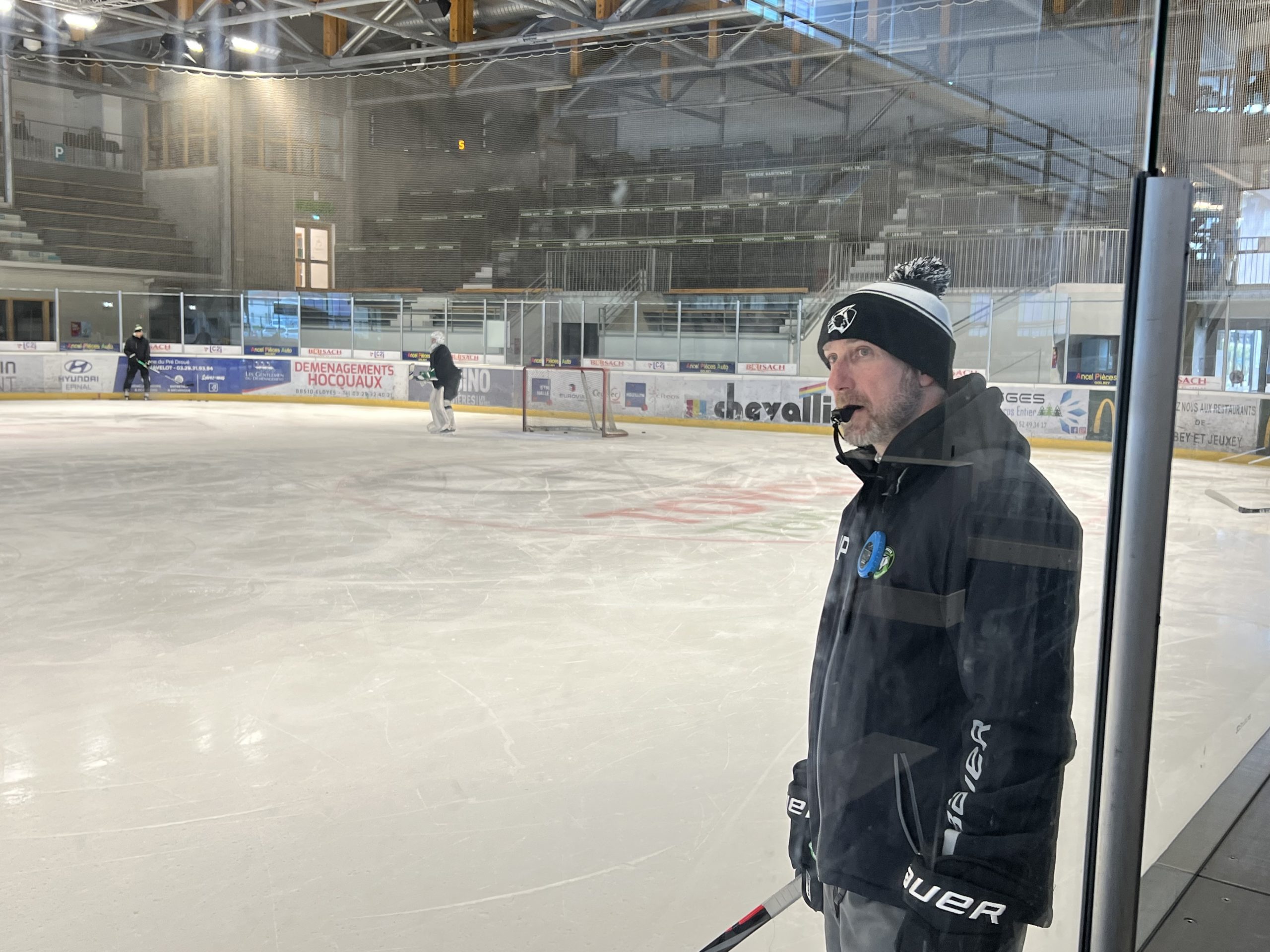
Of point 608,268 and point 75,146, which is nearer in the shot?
point 608,268

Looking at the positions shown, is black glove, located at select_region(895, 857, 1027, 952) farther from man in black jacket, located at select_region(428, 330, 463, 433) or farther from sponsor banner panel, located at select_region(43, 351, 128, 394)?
sponsor banner panel, located at select_region(43, 351, 128, 394)

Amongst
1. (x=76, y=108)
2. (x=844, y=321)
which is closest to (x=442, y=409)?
(x=844, y=321)

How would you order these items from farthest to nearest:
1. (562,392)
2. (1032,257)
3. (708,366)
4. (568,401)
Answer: (562,392)
(568,401)
(708,366)
(1032,257)

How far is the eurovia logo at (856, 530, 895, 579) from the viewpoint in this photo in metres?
0.91

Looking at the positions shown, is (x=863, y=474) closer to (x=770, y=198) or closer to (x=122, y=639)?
(x=122, y=639)

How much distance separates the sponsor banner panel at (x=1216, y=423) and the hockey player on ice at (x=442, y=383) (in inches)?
456

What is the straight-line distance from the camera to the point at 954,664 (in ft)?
2.89

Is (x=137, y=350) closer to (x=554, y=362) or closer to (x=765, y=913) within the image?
(x=554, y=362)

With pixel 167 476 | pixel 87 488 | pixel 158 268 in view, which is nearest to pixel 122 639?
pixel 87 488

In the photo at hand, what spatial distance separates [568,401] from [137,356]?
7.34 m

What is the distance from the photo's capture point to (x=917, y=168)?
1114 millimetres

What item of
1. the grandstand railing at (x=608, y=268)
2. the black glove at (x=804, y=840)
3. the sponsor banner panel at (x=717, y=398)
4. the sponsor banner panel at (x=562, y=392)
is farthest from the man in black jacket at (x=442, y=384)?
the black glove at (x=804, y=840)

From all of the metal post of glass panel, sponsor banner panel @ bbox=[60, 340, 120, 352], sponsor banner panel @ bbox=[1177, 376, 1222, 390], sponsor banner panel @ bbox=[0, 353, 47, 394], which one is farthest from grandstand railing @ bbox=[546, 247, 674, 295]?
sponsor banner panel @ bbox=[1177, 376, 1222, 390]

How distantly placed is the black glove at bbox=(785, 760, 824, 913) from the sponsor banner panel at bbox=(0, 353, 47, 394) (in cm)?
1905
